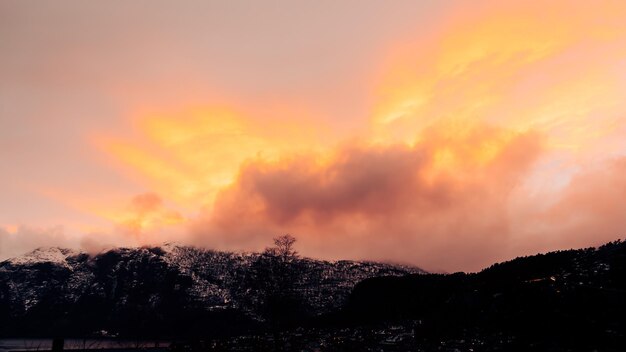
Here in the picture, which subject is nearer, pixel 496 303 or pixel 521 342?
pixel 521 342

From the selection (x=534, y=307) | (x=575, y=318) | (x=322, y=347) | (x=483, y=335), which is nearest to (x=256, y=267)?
(x=322, y=347)

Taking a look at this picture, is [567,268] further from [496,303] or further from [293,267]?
[293,267]

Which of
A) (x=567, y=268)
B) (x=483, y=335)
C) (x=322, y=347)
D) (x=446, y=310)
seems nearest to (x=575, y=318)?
(x=483, y=335)

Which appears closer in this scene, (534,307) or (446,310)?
(534,307)

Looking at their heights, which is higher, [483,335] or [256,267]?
[256,267]

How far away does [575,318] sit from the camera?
204 ft

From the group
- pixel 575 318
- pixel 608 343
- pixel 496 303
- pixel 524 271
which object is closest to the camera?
pixel 608 343

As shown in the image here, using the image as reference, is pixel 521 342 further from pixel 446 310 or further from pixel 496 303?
pixel 446 310

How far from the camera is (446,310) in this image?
99.5 metres

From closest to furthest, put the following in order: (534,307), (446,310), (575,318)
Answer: (575,318) → (534,307) → (446,310)

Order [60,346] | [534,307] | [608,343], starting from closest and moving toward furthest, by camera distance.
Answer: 1. [60,346]
2. [608,343]
3. [534,307]

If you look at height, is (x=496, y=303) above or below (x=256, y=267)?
below

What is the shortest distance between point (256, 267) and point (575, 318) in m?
70.1

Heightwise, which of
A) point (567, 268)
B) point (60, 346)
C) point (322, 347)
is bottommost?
point (322, 347)
